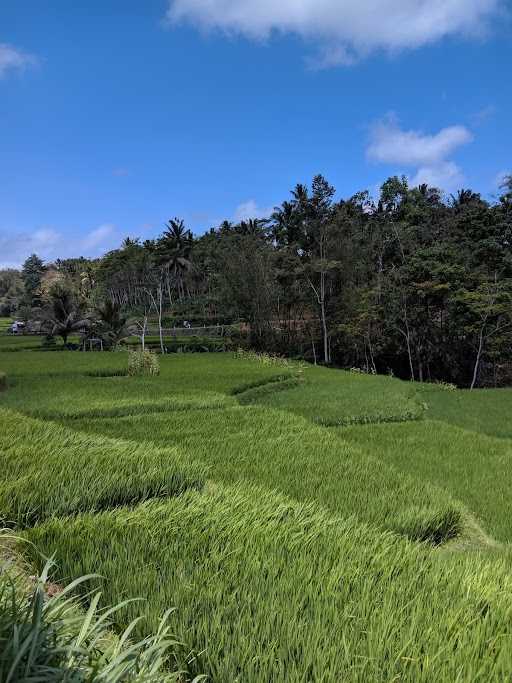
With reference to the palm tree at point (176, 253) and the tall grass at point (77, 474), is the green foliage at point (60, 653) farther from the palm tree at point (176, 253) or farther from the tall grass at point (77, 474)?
the palm tree at point (176, 253)

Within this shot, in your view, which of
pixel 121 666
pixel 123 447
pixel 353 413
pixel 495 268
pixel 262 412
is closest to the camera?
pixel 121 666

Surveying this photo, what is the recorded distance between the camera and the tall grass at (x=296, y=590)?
149 cm

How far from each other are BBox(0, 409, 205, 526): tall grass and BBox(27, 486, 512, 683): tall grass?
0.34 m

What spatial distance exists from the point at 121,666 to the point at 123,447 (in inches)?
119

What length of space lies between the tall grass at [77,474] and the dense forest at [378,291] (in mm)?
16074

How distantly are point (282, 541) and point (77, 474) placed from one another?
1.59 metres

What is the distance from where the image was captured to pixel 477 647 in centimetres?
157

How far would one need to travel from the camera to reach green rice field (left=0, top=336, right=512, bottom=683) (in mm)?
1561

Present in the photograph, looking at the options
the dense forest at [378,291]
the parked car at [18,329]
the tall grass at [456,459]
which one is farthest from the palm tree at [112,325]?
the parked car at [18,329]

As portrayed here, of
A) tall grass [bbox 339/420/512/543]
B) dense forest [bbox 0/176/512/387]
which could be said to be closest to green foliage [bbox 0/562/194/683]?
tall grass [bbox 339/420/512/543]

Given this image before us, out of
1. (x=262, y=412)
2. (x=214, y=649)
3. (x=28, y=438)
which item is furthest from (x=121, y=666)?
(x=262, y=412)

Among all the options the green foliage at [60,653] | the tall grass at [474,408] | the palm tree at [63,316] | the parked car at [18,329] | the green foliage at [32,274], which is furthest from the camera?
the green foliage at [32,274]

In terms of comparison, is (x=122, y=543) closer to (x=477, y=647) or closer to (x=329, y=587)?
(x=329, y=587)

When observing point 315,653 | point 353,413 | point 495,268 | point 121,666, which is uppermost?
point 495,268
